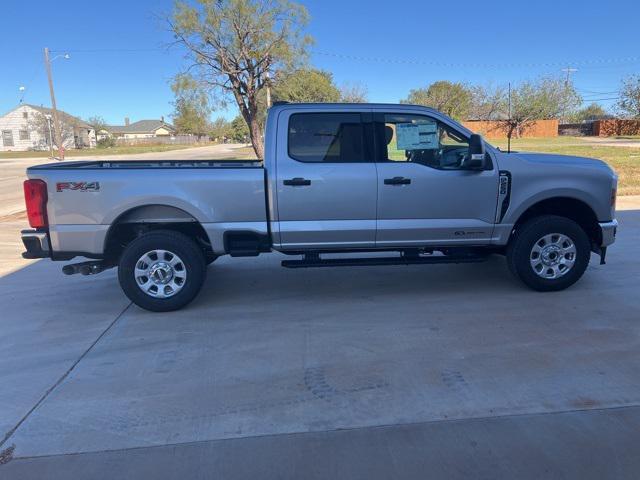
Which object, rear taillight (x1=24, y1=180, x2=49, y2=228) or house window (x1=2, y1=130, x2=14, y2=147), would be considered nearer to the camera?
rear taillight (x1=24, y1=180, x2=49, y2=228)

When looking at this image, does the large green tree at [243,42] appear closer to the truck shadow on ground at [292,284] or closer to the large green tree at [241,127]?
the truck shadow on ground at [292,284]

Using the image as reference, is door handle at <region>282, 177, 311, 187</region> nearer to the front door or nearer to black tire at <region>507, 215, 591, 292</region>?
the front door

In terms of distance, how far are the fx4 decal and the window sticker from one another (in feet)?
9.95

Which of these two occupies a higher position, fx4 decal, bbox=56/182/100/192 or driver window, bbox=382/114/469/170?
driver window, bbox=382/114/469/170

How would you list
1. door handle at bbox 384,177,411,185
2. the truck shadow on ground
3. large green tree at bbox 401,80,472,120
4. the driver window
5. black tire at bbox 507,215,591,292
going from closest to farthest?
door handle at bbox 384,177,411,185, the driver window, black tire at bbox 507,215,591,292, the truck shadow on ground, large green tree at bbox 401,80,472,120

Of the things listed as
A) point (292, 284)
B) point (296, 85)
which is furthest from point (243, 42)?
point (292, 284)

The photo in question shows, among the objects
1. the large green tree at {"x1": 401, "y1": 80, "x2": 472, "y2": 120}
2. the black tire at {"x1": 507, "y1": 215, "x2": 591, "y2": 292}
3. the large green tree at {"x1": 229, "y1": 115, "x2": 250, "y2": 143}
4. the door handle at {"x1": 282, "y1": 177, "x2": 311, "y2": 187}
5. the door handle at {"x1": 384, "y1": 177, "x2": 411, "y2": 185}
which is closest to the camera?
the door handle at {"x1": 282, "y1": 177, "x2": 311, "y2": 187}

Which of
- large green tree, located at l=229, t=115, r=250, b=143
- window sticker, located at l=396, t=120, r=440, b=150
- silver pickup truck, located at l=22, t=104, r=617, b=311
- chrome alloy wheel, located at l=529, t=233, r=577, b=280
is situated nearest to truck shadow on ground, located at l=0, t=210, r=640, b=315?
chrome alloy wheel, located at l=529, t=233, r=577, b=280

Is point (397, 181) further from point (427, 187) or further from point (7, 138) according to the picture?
point (7, 138)

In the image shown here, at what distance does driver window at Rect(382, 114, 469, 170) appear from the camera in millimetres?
5496

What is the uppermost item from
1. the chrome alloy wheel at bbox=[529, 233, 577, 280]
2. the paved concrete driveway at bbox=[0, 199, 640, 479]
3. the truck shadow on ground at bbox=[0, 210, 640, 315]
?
the chrome alloy wheel at bbox=[529, 233, 577, 280]

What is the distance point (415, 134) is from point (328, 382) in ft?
9.40

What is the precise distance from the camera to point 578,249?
5703mm

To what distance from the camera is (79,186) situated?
5035mm
